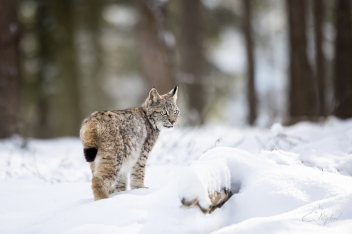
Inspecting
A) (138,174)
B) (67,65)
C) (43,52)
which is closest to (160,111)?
(138,174)

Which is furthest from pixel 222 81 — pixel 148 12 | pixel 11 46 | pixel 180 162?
pixel 180 162

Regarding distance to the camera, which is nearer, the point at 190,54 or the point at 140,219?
the point at 140,219

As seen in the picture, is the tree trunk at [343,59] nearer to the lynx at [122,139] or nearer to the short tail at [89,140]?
the lynx at [122,139]

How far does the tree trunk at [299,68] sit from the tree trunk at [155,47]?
132 inches

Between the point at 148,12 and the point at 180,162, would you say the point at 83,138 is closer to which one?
the point at 180,162

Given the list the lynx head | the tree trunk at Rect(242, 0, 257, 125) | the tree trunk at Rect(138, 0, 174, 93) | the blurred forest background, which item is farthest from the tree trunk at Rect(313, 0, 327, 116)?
the lynx head

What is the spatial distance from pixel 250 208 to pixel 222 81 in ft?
53.0

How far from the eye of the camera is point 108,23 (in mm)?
18547

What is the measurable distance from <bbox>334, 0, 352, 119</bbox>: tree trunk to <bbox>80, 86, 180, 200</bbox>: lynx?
23.4 feet

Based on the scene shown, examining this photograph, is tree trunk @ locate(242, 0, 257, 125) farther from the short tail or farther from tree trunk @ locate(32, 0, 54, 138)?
the short tail

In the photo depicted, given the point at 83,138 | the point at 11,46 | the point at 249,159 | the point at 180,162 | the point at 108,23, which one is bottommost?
the point at 180,162

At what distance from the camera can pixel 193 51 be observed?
13.2 meters

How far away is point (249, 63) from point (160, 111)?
1046 cm

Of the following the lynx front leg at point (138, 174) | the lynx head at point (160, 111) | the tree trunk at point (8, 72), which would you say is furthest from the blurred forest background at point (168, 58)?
the lynx front leg at point (138, 174)
